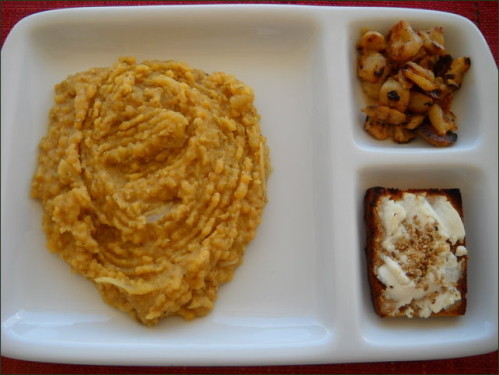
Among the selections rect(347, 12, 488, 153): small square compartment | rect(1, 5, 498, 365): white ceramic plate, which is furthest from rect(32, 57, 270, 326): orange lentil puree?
rect(347, 12, 488, 153): small square compartment

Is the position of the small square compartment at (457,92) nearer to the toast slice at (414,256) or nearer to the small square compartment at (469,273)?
the small square compartment at (469,273)

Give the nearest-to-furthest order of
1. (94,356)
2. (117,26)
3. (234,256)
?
1. (94,356)
2. (234,256)
3. (117,26)

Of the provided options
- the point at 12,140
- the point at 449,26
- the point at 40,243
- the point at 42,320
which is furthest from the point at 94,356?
the point at 449,26

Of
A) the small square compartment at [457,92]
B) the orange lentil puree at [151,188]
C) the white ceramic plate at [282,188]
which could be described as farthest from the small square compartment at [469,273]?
the orange lentil puree at [151,188]

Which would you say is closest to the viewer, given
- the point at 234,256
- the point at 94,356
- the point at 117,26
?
the point at 94,356

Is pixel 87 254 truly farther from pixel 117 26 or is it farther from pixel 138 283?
pixel 117 26

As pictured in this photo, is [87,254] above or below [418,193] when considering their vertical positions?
below
